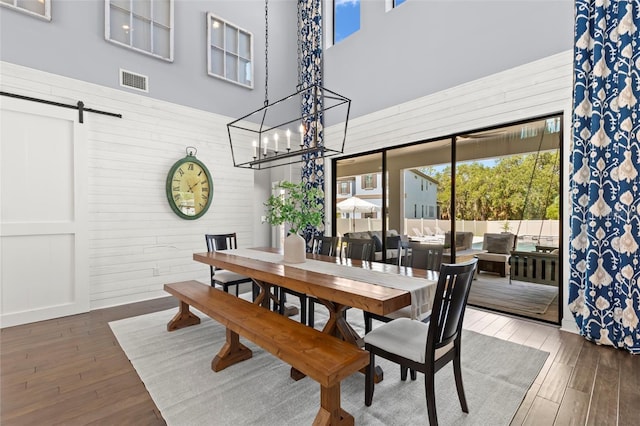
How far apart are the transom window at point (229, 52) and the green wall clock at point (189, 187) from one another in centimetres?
149

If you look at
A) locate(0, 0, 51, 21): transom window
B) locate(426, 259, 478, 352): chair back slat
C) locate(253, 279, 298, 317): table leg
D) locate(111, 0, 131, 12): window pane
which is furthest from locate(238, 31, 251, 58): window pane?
locate(426, 259, 478, 352): chair back slat

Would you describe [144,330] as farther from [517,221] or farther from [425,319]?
[517,221]

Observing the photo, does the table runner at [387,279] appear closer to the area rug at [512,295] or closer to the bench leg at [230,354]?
the bench leg at [230,354]

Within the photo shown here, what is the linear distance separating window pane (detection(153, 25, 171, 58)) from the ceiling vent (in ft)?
1.54

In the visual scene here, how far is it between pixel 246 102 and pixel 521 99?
4145 mm

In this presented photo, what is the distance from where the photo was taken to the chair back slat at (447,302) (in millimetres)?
1633

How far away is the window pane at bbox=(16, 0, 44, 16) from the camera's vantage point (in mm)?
3439

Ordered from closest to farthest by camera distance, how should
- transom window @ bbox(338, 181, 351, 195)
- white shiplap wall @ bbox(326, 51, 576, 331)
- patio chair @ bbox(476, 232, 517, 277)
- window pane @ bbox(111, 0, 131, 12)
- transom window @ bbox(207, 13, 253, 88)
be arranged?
white shiplap wall @ bbox(326, 51, 576, 331), patio chair @ bbox(476, 232, 517, 277), window pane @ bbox(111, 0, 131, 12), transom window @ bbox(207, 13, 253, 88), transom window @ bbox(338, 181, 351, 195)

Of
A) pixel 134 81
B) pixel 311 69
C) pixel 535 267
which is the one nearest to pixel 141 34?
pixel 134 81

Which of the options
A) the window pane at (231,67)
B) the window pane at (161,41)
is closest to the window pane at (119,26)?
the window pane at (161,41)

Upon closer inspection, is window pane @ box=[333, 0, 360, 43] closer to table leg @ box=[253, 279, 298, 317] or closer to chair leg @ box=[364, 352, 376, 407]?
table leg @ box=[253, 279, 298, 317]

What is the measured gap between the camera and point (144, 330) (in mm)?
3225

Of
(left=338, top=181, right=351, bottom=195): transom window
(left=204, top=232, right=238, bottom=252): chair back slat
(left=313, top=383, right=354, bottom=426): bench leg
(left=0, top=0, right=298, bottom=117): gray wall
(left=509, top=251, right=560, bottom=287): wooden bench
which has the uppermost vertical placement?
(left=0, top=0, right=298, bottom=117): gray wall

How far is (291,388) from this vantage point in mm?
2191
